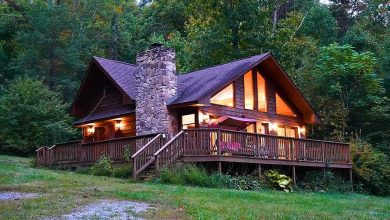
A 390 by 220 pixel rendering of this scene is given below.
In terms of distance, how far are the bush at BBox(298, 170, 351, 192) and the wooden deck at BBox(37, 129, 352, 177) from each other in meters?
0.56

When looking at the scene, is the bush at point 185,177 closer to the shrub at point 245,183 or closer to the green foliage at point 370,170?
the shrub at point 245,183

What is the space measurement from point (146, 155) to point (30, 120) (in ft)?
59.4

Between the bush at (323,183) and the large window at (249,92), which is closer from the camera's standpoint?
the bush at (323,183)

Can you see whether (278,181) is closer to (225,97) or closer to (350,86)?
(225,97)

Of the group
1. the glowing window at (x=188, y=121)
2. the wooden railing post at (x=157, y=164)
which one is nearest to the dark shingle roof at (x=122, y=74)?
the glowing window at (x=188, y=121)

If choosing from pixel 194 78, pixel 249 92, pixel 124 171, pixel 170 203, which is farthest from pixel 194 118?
pixel 170 203

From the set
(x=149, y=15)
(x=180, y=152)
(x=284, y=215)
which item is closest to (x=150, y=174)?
(x=180, y=152)

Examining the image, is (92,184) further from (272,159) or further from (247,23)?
(247,23)

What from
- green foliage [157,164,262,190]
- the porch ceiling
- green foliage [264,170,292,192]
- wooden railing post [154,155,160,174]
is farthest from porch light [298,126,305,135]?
wooden railing post [154,155,160,174]

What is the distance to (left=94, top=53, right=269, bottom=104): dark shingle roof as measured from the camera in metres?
23.2

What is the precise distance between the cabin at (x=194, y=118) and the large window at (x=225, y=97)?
5 centimetres

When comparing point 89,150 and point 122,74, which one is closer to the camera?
point 89,150

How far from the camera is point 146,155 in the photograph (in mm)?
20109

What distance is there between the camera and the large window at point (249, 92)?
26.2 meters
